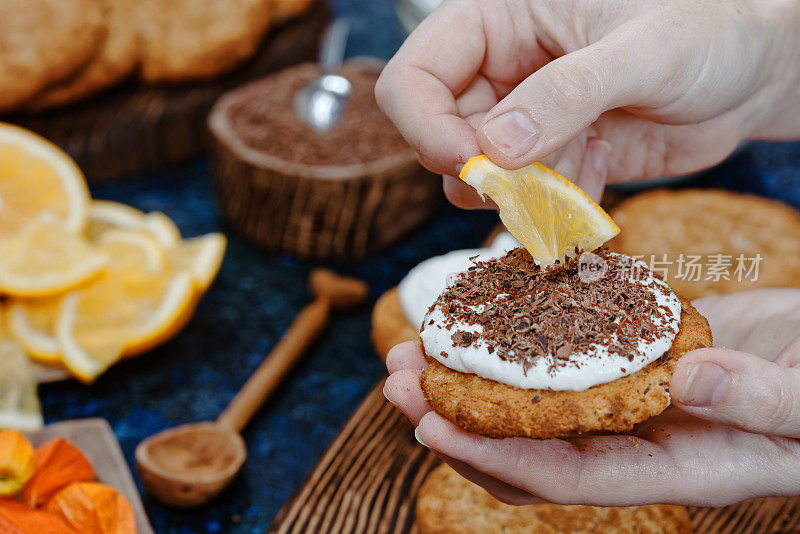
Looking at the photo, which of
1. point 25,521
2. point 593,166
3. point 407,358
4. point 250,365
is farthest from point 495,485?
point 250,365

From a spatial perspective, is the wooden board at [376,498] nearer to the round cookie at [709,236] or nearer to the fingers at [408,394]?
the fingers at [408,394]

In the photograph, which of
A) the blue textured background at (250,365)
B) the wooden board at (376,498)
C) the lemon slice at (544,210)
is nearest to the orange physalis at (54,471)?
the blue textured background at (250,365)

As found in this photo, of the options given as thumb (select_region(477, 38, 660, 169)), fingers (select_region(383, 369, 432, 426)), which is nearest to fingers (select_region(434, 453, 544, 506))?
fingers (select_region(383, 369, 432, 426))

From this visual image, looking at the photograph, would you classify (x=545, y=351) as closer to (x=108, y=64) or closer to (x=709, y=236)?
(x=709, y=236)

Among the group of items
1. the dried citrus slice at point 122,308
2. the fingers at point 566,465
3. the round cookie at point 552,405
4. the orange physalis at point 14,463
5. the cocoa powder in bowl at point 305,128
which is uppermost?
the round cookie at point 552,405

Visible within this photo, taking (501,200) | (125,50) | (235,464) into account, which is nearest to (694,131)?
(501,200)

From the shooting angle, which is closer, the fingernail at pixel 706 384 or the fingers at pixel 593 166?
the fingernail at pixel 706 384
